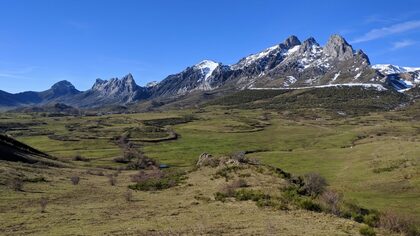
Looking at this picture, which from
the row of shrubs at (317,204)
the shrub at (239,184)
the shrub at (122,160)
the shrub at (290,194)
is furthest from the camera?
the shrub at (122,160)

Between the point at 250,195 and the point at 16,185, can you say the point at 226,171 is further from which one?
the point at 16,185

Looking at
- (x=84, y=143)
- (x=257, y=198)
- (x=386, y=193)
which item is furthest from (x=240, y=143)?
(x=257, y=198)

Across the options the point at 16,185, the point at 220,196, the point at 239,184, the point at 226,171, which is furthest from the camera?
the point at 226,171

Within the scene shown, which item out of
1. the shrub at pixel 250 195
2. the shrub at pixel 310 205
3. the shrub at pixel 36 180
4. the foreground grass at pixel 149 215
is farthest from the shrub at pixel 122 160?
the shrub at pixel 310 205

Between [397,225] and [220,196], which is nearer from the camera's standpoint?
[397,225]

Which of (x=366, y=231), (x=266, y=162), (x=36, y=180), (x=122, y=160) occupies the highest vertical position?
(x=366, y=231)

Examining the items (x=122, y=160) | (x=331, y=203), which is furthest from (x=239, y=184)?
(x=122, y=160)

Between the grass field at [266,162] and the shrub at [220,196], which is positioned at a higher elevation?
the shrub at [220,196]

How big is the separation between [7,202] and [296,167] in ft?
285

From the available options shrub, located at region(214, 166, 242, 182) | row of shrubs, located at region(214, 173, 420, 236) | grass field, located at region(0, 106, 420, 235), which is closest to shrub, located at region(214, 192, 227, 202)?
row of shrubs, located at region(214, 173, 420, 236)

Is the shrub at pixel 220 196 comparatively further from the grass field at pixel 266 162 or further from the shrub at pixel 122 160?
the shrub at pixel 122 160

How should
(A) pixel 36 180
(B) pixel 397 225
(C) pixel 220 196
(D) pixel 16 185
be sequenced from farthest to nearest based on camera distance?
(A) pixel 36 180 → (D) pixel 16 185 → (C) pixel 220 196 → (B) pixel 397 225

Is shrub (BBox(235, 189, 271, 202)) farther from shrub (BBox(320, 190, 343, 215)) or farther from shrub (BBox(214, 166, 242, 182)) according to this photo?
shrub (BBox(214, 166, 242, 182))

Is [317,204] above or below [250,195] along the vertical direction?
above
